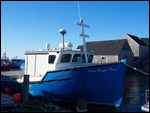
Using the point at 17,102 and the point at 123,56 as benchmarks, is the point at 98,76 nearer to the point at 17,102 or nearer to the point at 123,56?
the point at 17,102

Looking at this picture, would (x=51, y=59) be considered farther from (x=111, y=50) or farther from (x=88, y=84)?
(x=111, y=50)

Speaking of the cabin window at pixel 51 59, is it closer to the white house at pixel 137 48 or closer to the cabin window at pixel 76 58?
the cabin window at pixel 76 58

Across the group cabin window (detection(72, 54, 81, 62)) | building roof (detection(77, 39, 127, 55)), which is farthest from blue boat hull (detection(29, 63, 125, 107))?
building roof (detection(77, 39, 127, 55))

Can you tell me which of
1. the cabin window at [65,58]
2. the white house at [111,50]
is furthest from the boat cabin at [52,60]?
the white house at [111,50]

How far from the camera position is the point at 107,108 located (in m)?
13.1

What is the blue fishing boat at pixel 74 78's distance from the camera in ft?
41.3

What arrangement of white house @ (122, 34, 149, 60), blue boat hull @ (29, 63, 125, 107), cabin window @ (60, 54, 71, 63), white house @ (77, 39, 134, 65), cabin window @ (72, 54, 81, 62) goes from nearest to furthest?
blue boat hull @ (29, 63, 125, 107)
cabin window @ (60, 54, 71, 63)
cabin window @ (72, 54, 81, 62)
white house @ (77, 39, 134, 65)
white house @ (122, 34, 149, 60)

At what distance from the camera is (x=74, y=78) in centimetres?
1262

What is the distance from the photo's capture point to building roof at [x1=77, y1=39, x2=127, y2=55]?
46.8 metres

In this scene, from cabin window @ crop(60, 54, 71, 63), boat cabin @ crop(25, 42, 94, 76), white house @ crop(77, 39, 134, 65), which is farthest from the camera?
white house @ crop(77, 39, 134, 65)

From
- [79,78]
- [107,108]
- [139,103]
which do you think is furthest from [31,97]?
[139,103]

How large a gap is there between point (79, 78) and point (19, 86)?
4073mm

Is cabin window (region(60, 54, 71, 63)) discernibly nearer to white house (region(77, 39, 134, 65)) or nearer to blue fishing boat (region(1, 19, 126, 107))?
blue fishing boat (region(1, 19, 126, 107))

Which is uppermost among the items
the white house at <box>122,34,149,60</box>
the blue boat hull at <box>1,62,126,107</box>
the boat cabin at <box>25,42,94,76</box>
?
the white house at <box>122,34,149,60</box>
